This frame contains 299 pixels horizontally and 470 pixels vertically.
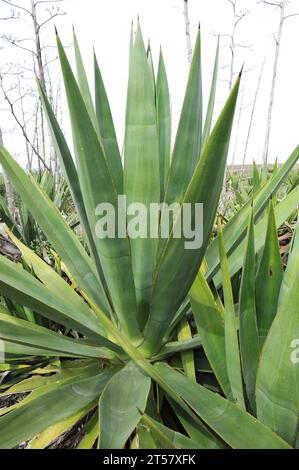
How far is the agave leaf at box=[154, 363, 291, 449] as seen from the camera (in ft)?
2.31

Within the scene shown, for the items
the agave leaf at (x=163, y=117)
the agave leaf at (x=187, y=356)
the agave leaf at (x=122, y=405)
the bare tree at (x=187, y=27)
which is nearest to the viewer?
the agave leaf at (x=122, y=405)

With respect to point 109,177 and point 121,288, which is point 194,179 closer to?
point 109,177

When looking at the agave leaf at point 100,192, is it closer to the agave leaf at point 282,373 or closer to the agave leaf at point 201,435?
the agave leaf at point 201,435

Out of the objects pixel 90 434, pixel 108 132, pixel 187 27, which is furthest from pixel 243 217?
pixel 187 27

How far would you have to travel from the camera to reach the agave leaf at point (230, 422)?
2.31ft

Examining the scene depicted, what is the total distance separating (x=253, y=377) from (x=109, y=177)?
0.51 meters

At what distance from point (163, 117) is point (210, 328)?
67 centimetres

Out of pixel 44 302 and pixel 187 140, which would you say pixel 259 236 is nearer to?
pixel 187 140

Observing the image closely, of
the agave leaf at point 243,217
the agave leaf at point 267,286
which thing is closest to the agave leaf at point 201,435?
the agave leaf at point 267,286

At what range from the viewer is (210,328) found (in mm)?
901

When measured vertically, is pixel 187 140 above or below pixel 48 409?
above

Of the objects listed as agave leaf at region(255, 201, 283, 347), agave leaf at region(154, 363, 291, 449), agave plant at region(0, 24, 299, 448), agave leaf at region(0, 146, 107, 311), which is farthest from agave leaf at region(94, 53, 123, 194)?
agave leaf at region(154, 363, 291, 449)

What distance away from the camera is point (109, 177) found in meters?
A: 0.90

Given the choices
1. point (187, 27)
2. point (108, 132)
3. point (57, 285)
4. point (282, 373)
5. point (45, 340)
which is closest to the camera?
point (282, 373)
